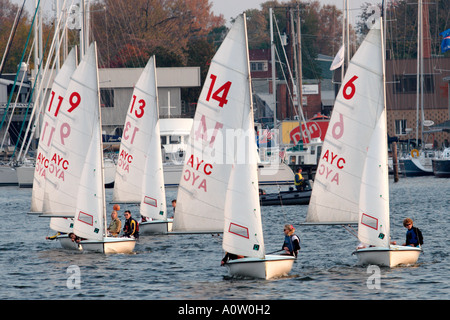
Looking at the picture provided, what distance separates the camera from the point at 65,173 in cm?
3011

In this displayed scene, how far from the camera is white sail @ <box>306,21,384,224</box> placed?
81.1 ft

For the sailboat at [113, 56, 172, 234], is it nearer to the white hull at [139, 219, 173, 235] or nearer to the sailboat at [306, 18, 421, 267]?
the white hull at [139, 219, 173, 235]

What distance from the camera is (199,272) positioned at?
84.2 feet

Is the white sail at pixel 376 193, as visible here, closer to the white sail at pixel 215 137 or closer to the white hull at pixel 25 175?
the white sail at pixel 215 137

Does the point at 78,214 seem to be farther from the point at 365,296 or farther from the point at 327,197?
the point at 365,296

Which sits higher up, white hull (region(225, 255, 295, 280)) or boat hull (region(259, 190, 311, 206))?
white hull (region(225, 255, 295, 280))

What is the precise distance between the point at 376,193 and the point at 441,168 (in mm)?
45452

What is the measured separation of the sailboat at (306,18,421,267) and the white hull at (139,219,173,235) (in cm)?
941

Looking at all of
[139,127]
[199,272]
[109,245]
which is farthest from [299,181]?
[199,272]

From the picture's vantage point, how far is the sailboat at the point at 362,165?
24234mm

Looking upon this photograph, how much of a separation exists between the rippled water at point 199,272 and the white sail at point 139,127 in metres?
3.11

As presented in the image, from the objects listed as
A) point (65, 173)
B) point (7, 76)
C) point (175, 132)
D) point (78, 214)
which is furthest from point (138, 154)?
A: point (7, 76)

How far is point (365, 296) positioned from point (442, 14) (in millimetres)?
75336

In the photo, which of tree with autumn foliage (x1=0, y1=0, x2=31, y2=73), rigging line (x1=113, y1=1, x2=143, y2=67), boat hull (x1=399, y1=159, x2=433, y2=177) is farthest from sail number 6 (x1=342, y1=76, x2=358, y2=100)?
tree with autumn foliage (x1=0, y1=0, x2=31, y2=73)
